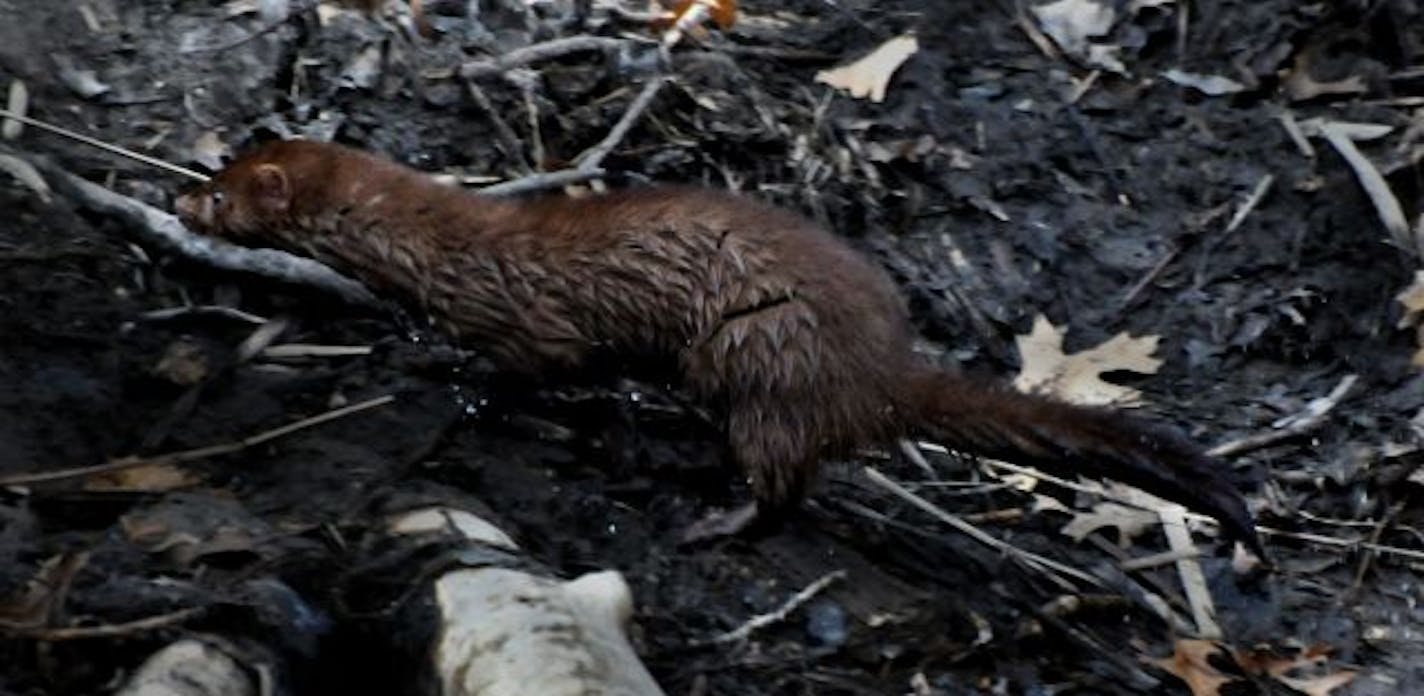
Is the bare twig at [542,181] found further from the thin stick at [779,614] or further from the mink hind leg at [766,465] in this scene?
the thin stick at [779,614]

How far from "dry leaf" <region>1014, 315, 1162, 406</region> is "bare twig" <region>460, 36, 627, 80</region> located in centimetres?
189

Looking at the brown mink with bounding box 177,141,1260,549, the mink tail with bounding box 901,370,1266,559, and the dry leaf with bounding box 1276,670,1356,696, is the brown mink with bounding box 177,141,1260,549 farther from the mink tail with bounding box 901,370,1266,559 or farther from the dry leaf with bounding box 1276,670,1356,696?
the dry leaf with bounding box 1276,670,1356,696

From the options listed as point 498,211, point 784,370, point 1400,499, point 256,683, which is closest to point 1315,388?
point 1400,499

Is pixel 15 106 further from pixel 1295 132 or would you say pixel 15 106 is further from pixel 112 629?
pixel 1295 132

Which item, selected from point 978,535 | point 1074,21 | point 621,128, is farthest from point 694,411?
point 1074,21

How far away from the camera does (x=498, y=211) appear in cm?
646

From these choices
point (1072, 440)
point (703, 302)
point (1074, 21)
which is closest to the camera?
point (1072, 440)

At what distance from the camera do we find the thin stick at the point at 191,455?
5.28 metres

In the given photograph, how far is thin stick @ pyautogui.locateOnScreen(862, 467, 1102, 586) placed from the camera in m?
6.23

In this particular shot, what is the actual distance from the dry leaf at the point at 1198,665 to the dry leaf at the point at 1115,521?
62 cm

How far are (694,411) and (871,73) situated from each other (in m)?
2.12

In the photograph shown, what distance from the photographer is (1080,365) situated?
23.8ft

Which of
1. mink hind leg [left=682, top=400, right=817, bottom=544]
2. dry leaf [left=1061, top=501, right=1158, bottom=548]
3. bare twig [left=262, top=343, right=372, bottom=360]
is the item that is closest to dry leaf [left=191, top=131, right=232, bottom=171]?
bare twig [left=262, top=343, right=372, bottom=360]

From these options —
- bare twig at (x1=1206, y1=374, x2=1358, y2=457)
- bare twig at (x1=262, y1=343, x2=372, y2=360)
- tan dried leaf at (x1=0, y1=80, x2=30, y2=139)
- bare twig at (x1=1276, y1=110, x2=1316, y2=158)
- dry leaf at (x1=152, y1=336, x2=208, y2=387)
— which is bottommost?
bare twig at (x1=1206, y1=374, x2=1358, y2=457)
